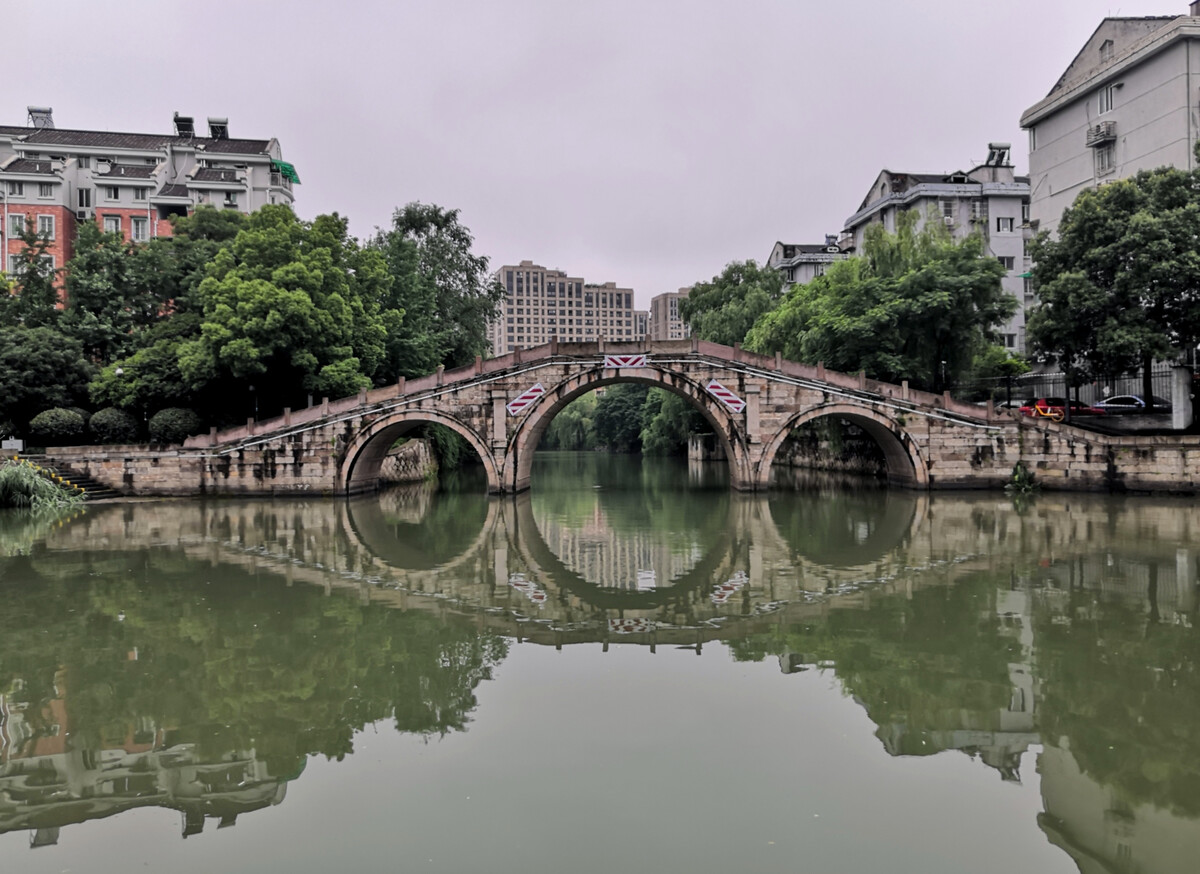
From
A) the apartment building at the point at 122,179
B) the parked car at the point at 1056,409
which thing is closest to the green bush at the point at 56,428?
the apartment building at the point at 122,179

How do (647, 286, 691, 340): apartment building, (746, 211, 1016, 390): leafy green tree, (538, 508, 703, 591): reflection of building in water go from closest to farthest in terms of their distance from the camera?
1. (538, 508, 703, 591): reflection of building in water
2. (746, 211, 1016, 390): leafy green tree
3. (647, 286, 691, 340): apartment building

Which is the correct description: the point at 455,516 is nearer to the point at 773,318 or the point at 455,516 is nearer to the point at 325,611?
the point at 325,611

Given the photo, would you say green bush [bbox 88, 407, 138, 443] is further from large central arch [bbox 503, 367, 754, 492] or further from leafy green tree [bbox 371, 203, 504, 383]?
large central arch [bbox 503, 367, 754, 492]

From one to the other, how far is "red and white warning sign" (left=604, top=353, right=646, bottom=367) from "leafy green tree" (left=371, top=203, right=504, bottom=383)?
30.5 ft

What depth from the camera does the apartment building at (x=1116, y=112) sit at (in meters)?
26.2

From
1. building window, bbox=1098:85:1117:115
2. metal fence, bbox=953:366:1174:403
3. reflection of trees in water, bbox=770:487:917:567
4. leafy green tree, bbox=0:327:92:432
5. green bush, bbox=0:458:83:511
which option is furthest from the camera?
building window, bbox=1098:85:1117:115

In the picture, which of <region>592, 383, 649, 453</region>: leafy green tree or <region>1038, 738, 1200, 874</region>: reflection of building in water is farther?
<region>592, 383, 649, 453</region>: leafy green tree

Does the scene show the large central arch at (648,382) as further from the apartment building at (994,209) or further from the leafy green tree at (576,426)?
the leafy green tree at (576,426)

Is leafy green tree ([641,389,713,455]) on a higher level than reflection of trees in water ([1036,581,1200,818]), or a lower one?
higher

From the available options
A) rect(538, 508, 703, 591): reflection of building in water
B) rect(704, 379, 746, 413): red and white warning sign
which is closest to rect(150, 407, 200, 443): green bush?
rect(538, 508, 703, 591): reflection of building in water

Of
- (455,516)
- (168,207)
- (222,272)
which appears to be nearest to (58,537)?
(455,516)

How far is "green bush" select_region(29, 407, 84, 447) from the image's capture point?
942 inches

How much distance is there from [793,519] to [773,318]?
1461cm

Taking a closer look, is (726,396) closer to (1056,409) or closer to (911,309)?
Answer: (911,309)
